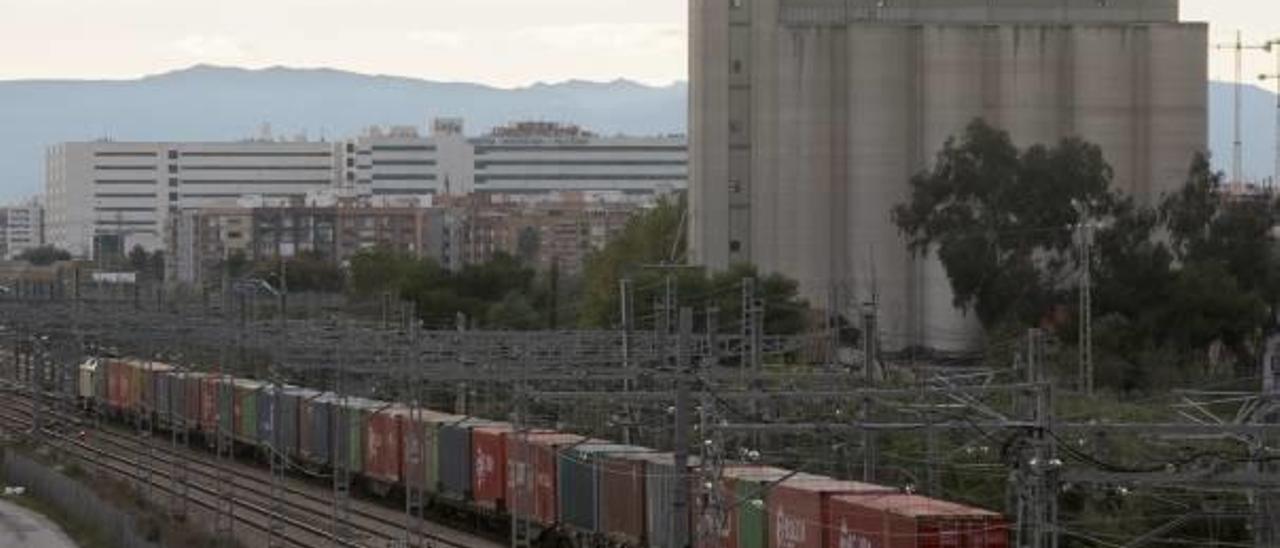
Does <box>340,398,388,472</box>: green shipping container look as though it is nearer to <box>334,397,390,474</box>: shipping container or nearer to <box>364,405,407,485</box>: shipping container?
<box>334,397,390,474</box>: shipping container

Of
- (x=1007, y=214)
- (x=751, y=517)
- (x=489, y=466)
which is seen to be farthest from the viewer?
(x=1007, y=214)

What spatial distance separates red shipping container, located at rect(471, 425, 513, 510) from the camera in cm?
4709

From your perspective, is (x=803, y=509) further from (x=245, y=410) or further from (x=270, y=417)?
(x=245, y=410)

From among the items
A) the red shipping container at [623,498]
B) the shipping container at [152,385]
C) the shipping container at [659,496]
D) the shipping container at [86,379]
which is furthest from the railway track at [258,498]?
the shipping container at [659,496]

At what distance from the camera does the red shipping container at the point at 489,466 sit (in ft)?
155

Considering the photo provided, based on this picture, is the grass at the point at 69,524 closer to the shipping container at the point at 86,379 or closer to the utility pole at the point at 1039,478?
the shipping container at the point at 86,379

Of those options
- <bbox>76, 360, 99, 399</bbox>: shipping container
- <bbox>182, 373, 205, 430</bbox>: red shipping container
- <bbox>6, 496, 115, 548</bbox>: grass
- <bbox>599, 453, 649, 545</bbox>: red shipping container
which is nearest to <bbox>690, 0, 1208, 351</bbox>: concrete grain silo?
<bbox>76, 360, 99, 399</bbox>: shipping container

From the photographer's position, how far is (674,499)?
2689 centimetres

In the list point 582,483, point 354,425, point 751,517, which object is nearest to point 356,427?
point 354,425

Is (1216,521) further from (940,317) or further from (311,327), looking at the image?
(940,317)

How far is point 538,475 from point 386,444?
12349 mm

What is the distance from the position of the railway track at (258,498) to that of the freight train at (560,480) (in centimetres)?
100

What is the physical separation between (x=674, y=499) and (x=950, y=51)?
72919 mm

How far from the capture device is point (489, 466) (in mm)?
47781
